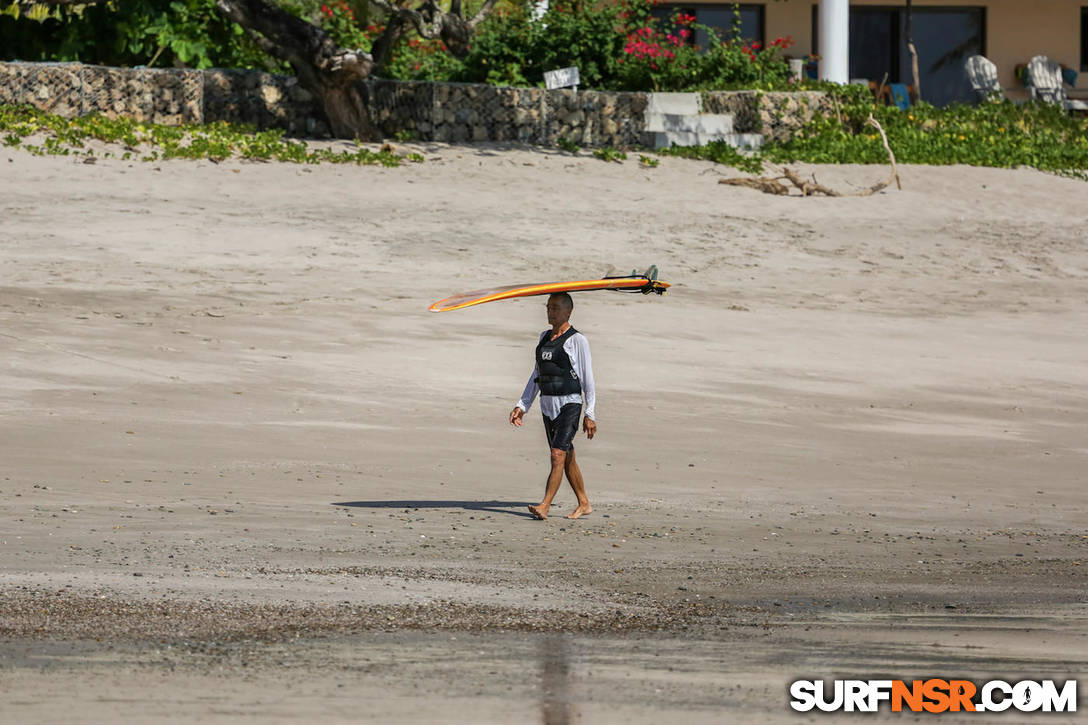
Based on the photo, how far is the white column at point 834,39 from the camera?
25.5 metres

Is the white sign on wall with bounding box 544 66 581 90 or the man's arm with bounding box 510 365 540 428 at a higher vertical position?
the white sign on wall with bounding box 544 66 581 90

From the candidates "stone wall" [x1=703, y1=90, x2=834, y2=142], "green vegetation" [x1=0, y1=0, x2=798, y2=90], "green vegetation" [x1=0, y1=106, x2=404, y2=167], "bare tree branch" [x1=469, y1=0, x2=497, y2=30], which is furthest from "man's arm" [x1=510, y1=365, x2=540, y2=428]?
"stone wall" [x1=703, y1=90, x2=834, y2=142]

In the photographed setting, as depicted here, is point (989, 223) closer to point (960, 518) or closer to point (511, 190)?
point (511, 190)

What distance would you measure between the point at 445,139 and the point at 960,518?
15.3m

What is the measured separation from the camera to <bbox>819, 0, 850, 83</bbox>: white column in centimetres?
2547

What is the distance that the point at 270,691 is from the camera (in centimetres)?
502

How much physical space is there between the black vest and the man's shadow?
716 millimetres

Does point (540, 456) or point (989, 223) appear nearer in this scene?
point (540, 456)

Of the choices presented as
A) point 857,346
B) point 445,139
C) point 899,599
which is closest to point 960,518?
point 899,599

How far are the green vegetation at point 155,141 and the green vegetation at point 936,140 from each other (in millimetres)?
5455

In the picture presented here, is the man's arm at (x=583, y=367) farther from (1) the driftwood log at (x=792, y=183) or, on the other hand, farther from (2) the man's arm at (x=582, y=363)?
(1) the driftwood log at (x=792, y=183)

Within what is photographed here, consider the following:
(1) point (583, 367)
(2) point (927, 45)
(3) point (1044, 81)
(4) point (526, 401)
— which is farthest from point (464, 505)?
(2) point (927, 45)

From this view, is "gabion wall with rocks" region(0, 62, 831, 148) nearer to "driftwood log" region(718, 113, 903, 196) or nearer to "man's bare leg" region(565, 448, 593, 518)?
"driftwood log" region(718, 113, 903, 196)

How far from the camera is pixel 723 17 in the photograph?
3105cm
